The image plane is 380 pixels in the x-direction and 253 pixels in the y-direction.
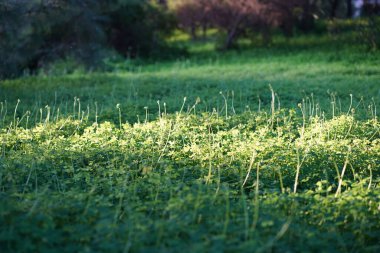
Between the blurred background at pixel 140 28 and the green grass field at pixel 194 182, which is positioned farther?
the blurred background at pixel 140 28

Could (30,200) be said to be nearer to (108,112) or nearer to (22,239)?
(22,239)

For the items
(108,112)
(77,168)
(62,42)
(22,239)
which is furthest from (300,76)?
(22,239)

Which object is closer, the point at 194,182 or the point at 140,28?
the point at 194,182

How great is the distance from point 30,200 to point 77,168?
4.84ft

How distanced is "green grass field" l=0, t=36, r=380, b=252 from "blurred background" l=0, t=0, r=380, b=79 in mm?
2823

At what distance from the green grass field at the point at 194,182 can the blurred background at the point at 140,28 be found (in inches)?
111

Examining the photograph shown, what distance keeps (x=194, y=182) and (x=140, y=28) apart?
16.7m

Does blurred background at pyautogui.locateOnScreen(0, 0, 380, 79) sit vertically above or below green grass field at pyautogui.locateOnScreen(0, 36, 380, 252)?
above

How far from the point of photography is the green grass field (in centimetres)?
376

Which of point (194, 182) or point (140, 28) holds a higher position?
point (140, 28)

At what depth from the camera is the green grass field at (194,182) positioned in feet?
12.3

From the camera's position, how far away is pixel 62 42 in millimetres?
14734

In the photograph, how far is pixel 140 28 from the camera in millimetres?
20734

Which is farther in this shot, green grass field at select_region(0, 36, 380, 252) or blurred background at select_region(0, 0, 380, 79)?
blurred background at select_region(0, 0, 380, 79)
